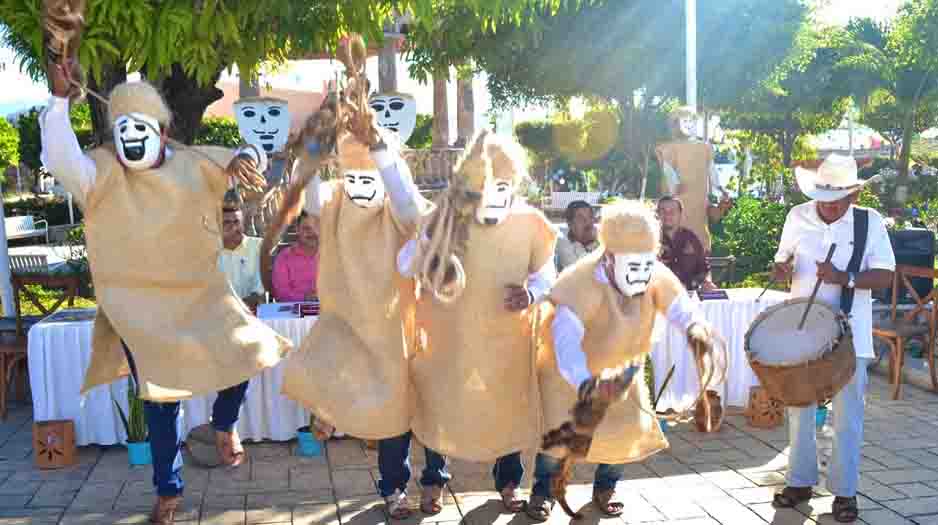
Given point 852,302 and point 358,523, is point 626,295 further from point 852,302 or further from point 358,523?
point 358,523

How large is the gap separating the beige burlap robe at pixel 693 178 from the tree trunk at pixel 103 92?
444cm

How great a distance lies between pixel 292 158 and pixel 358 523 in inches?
66.8

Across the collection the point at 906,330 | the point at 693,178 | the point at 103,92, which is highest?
the point at 103,92

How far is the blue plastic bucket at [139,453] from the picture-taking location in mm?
5164

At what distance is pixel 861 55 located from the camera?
88.9 feet

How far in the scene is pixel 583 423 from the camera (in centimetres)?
349

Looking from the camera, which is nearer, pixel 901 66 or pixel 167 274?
pixel 167 274

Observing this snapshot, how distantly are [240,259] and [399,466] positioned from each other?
2.50m

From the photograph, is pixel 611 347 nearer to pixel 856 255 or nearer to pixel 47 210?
pixel 856 255

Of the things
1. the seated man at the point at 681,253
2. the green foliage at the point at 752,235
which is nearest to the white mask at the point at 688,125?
the seated man at the point at 681,253

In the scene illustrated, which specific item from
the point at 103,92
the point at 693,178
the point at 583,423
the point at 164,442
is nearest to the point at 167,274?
the point at 164,442

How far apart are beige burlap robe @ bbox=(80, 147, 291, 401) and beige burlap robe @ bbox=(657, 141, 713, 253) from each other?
15.5 feet

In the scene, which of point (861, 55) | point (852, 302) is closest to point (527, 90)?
point (861, 55)

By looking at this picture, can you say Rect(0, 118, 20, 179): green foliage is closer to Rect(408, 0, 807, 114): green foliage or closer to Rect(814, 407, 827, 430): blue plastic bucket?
Rect(408, 0, 807, 114): green foliage
